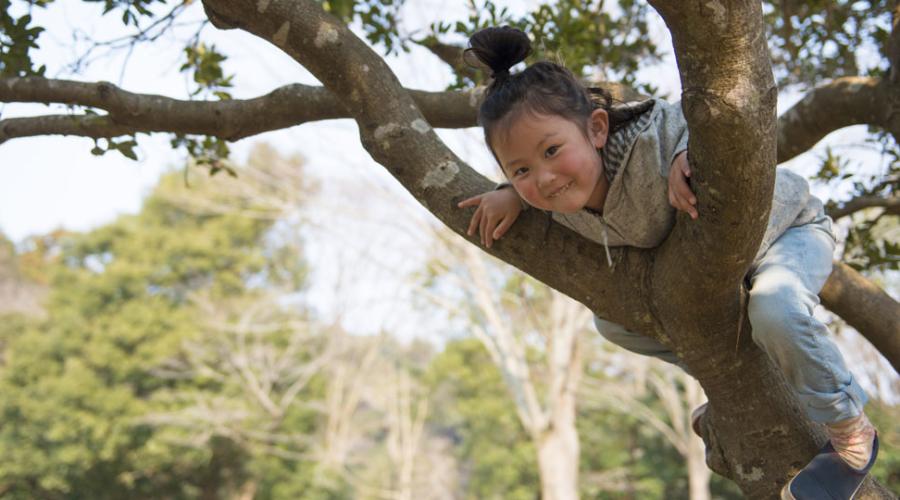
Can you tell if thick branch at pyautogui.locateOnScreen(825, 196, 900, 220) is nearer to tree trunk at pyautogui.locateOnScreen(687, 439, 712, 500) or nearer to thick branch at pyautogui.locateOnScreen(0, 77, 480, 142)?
thick branch at pyautogui.locateOnScreen(0, 77, 480, 142)

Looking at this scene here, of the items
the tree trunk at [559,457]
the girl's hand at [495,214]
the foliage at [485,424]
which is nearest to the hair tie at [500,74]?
the girl's hand at [495,214]

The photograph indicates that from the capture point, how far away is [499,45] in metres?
1.83

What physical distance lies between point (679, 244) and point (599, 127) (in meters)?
0.38

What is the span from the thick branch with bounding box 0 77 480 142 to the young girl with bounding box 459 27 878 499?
75 cm

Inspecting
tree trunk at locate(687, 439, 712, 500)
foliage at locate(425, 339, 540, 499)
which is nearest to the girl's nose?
tree trunk at locate(687, 439, 712, 500)

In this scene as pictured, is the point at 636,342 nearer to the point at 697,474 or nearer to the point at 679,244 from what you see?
the point at 679,244

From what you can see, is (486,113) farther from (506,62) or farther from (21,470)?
(21,470)

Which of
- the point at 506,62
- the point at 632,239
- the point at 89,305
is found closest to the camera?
the point at 632,239

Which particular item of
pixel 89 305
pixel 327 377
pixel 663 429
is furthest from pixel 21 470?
pixel 663 429

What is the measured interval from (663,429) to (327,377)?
33.0 ft

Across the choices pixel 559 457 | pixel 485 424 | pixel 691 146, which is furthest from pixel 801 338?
pixel 485 424

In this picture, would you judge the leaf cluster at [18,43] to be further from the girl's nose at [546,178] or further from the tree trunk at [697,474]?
the tree trunk at [697,474]

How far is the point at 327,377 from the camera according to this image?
21031 mm

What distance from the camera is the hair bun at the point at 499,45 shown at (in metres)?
1.81
